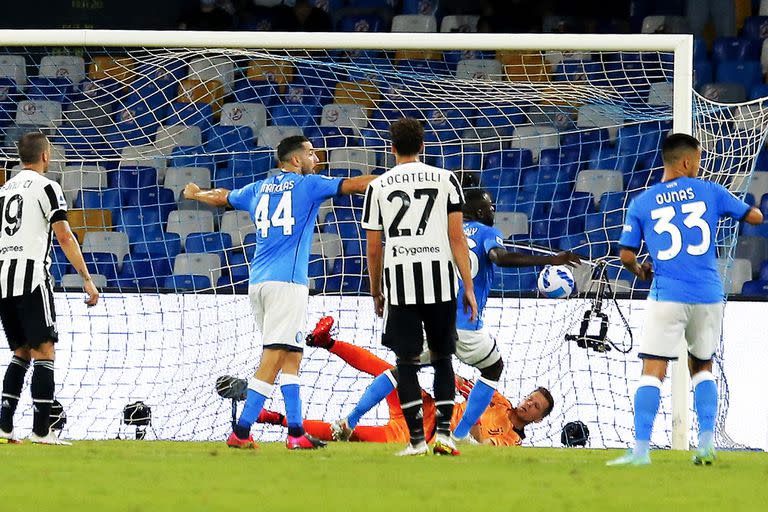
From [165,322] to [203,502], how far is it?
18.8ft

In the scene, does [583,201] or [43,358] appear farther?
[583,201]

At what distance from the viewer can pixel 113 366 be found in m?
10.2

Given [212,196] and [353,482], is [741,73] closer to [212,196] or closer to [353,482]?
[212,196]

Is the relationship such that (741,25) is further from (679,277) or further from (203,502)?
(203,502)

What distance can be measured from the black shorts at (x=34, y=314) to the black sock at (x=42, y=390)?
0.43 ft

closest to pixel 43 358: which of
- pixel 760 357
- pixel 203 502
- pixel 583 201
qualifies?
pixel 203 502

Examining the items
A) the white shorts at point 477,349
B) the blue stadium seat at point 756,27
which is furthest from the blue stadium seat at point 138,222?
the blue stadium seat at point 756,27

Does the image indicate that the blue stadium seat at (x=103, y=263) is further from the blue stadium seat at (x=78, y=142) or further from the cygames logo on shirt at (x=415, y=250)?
the cygames logo on shirt at (x=415, y=250)

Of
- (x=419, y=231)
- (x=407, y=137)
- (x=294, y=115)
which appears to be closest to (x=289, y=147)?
(x=407, y=137)

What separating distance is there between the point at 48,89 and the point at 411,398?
8560 millimetres

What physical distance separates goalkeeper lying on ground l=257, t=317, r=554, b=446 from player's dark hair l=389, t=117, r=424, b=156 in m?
2.55

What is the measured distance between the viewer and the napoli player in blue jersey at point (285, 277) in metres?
7.46

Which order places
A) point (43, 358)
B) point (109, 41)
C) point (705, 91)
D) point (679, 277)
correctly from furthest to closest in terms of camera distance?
point (705, 91) < point (109, 41) < point (43, 358) < point (679, 277)

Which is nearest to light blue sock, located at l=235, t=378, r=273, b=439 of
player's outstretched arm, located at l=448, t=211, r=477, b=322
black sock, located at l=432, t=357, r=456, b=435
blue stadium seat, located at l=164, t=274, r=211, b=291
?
black sock, located at l=432, t=357, r=456, b=435
